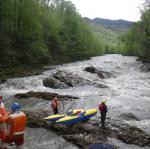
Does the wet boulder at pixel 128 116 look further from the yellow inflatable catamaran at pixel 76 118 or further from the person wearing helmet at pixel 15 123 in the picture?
the person wearing helmet at pixel 15 123

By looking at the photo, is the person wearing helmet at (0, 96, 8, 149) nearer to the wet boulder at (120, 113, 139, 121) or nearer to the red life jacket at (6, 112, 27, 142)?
the red life jacket at (6, 112, 27, 142)

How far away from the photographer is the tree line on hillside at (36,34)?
1855 inches

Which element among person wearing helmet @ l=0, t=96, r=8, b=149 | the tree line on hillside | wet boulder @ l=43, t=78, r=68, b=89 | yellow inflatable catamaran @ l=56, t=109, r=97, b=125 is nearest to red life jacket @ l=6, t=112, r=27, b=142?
person wearing helmet @ l=0, t=96, r=8, b=149

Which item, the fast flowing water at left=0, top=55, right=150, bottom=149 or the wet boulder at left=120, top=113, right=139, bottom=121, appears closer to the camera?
the fast flowing water at left=0, top=55, right=150, bottom=149

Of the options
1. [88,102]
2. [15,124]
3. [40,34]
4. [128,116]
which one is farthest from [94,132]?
[40,34]

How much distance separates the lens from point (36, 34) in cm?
5447

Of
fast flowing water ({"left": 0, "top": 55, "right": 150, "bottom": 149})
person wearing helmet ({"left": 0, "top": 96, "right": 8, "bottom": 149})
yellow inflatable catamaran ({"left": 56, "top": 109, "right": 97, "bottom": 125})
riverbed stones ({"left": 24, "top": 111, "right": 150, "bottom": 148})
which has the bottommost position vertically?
fast flowing water ({"left": 0, "top": 55, "right": 150, "bottom": 149})

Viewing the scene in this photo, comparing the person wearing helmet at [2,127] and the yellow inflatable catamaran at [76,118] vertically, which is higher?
the person wearing helmet at [2,127]

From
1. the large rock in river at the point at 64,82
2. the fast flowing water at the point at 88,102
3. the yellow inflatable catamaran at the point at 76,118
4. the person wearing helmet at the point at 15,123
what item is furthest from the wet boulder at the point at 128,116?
the large rock in river at the point at 64,82

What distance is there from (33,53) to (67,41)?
73.1ft

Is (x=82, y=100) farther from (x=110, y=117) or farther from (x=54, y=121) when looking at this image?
(x=54, y=121)

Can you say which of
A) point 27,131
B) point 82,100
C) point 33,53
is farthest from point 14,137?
point 33,53

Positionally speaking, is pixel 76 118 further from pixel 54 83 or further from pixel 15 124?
pixel 54 83

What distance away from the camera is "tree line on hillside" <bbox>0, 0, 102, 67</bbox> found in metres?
47.1
